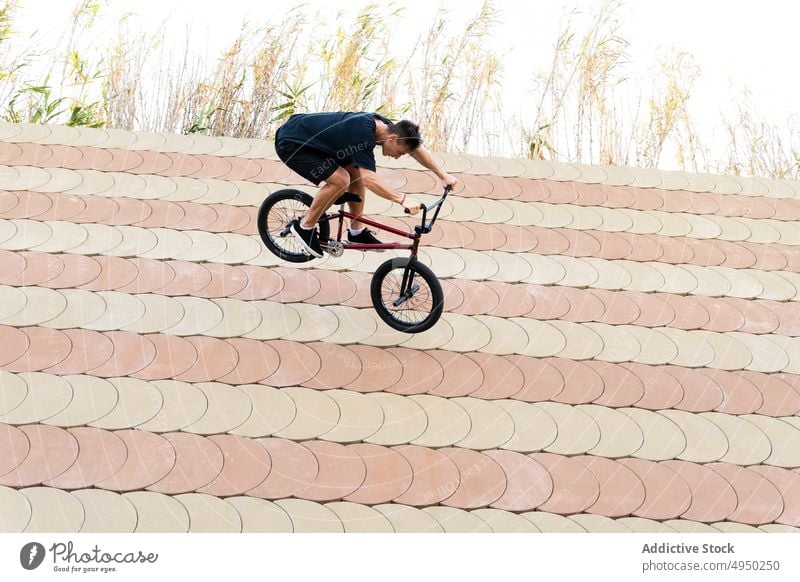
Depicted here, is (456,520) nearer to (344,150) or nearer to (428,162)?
(428,162)

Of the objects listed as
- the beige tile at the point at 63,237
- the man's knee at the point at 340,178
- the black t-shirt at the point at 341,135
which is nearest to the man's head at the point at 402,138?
the black t-shirt at the point at 341,135

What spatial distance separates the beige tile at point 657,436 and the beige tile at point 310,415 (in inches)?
58.1

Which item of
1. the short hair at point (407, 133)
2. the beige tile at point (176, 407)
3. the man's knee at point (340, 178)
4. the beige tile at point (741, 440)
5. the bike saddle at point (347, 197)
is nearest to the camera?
the beige tile at point (176, 407)

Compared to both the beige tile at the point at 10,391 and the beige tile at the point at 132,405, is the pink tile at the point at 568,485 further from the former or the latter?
the beige tile at the point at 10,391

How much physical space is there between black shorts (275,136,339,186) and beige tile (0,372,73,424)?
1.73 m

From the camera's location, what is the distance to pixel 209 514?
3.35 meters

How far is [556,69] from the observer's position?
918cm

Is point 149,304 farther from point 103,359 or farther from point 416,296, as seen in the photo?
point 416,296

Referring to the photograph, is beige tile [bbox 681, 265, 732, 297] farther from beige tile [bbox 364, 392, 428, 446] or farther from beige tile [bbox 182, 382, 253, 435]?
beige tile [bbox 182, 382, 253, 435]

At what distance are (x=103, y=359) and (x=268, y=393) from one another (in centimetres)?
89

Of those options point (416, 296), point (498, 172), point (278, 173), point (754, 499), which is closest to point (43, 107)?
point (278, 173)

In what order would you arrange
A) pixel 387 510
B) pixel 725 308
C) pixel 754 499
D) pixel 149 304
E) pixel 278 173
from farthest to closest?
pixel 278 173 < pixel 725 308 < pixel 149 304 < pixel 754 499 < pixel 387 510

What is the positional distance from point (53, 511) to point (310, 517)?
1.04 m

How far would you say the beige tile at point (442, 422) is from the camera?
385cm
